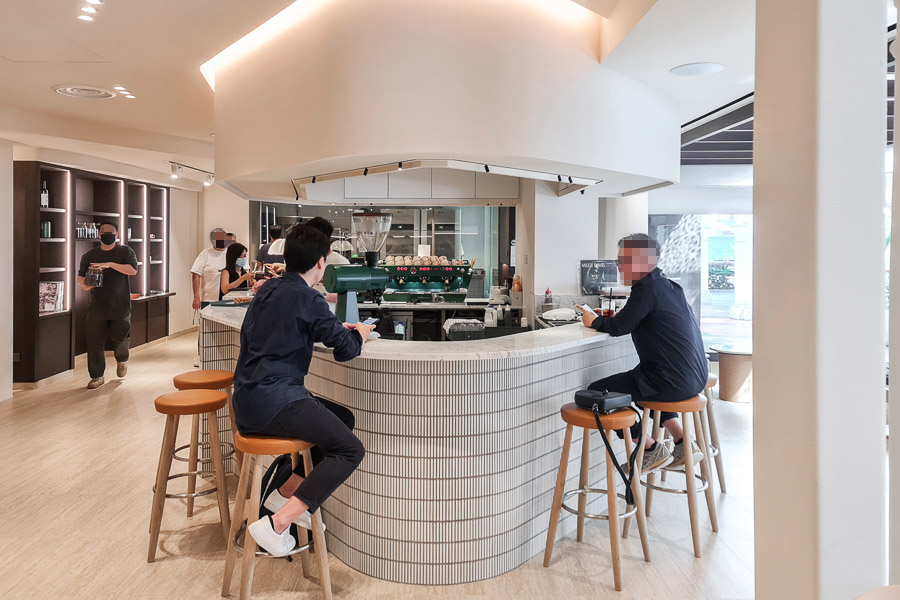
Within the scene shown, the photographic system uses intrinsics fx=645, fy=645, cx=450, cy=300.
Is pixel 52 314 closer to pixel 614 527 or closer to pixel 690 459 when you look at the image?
pixel 614 527

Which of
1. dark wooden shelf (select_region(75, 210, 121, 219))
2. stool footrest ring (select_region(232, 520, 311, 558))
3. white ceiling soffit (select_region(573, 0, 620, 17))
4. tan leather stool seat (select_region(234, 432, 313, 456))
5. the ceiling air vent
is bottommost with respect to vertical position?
stool footrest ring (select_region(232, 520, 311, 558))

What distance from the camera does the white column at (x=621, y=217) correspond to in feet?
22.7

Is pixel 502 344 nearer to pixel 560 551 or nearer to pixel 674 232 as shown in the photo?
pixel 560 551

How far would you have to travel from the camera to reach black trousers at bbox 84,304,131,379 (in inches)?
276

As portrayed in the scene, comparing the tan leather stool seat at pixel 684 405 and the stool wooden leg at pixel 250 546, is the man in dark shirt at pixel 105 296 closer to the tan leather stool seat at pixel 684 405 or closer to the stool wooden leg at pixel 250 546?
the stool wooden leg at pixel 250 546

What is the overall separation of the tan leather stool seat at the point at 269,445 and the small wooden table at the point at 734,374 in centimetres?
515

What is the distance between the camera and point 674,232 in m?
8.22

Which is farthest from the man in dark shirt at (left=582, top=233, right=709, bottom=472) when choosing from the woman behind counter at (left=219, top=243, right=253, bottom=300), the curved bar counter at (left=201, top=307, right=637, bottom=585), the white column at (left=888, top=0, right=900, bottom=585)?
the woman behind counter at (left=219, top=243, right=253, bottom=300)

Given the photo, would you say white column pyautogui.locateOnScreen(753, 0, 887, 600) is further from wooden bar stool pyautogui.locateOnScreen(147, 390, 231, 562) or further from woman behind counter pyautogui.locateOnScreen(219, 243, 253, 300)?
woman behind counter pyautogui.locateOnScreen(219, 243, 253, 300)

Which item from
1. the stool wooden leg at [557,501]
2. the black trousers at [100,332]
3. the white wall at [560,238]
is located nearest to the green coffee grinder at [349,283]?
the stool wooden leg at [557,501]

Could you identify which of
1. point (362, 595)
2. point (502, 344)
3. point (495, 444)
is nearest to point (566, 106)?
point (502, 344)

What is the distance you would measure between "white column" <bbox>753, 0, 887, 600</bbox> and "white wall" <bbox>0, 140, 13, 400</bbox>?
6.72 meters

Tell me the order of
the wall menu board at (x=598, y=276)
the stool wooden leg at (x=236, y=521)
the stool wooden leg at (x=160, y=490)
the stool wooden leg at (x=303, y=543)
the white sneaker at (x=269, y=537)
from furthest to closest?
the wall menu board at (x=598, y=276)
the stool wooden leg at (x=160, y=490)
the stool wooden leg at (x=303, y=543)
the stool wooden leg at (x=236, y=521)
the white sneaker at (x=269, y=537)

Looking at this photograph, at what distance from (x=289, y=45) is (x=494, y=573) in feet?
10.2
